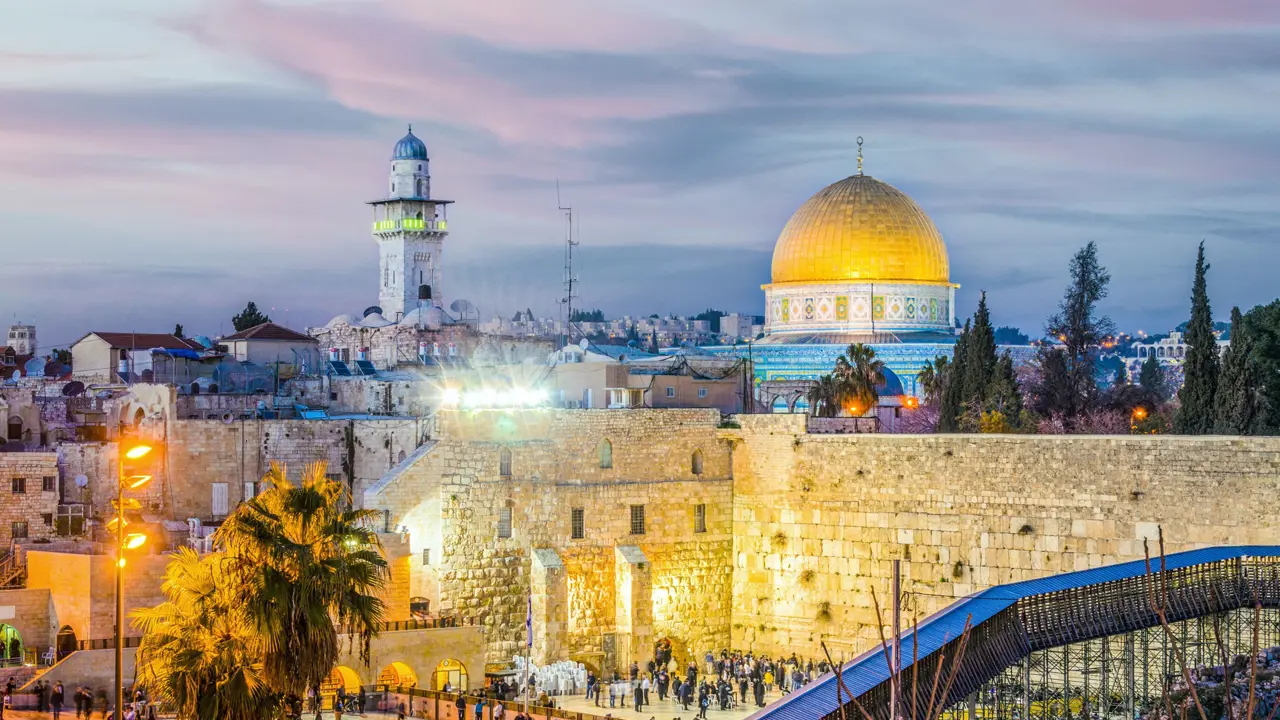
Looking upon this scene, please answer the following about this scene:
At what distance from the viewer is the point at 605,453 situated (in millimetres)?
32562

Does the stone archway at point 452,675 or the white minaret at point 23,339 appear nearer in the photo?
the stone archway at point 452,675

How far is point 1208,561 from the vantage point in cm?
2178

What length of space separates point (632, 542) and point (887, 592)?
5.64 meters

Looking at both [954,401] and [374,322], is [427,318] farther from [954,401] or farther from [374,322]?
[954,401]

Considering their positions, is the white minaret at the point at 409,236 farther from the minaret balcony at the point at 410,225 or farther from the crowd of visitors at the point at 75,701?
the crowd of visitors at the point at 75,701

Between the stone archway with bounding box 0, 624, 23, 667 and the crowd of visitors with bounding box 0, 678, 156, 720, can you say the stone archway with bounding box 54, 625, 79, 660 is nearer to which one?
the stone archway with bounding box 0, 624, 23, 667

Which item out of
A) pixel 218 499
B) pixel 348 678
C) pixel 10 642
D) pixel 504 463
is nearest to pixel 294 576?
pixel 348 678

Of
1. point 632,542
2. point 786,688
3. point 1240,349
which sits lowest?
point 786,688

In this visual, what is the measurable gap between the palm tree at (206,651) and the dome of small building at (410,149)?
176ft

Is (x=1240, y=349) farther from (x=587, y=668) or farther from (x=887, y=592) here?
(x=587, y=668)

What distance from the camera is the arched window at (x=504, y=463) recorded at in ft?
103

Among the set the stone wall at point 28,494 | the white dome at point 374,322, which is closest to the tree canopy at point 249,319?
the white dome at point 374,322

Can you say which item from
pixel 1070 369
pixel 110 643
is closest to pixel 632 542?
pixel 110 643

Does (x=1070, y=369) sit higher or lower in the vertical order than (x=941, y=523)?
higher
